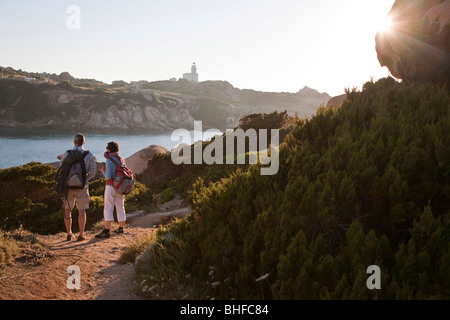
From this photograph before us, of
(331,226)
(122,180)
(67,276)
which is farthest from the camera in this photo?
(122,180)

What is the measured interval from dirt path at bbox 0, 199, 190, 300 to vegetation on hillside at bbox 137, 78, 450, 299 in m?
0.56

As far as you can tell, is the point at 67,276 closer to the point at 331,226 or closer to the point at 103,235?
the point at 103,235

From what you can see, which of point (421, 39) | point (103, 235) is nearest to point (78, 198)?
point (103, 235)

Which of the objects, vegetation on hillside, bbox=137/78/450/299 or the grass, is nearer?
vegetation on hillside, bbox=137/78/450/299

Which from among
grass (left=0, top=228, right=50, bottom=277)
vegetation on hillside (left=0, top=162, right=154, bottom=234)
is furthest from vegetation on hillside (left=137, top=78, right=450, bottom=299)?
vegetation on hillside (left=0, top=162, right=154, bottom=234)

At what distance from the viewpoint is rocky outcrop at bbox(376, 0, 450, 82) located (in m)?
7.80

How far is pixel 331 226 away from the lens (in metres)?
4.35

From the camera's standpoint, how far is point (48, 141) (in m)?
77.9

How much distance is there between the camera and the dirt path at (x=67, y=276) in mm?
4785

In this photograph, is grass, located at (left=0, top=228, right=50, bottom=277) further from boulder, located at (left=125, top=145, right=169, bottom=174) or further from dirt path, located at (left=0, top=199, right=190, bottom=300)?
boulder, located at (left=125, top=145, right=169, bottom=174)

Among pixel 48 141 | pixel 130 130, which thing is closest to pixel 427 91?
pixel 48 141

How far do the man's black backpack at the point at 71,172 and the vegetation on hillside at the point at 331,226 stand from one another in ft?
8.67

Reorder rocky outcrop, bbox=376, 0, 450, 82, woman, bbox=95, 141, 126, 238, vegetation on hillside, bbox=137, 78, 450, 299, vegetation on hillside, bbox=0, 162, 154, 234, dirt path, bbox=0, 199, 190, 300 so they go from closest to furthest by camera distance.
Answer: vegetation on hillside, bbox=137, 78, 450, 299, dirt path, bbox=0, 199, 190, 300, rocky outcrop, bbox=376, 0, 450, 82, woman, bbox=95, 141, 126, 238, vegetation on hillside, bbox=0, 162, 154, 234

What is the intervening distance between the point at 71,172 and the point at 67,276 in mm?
2566
